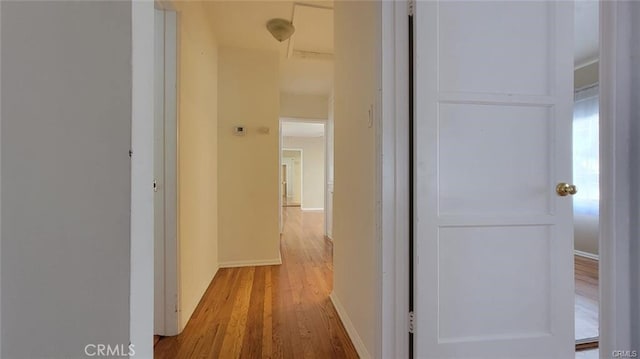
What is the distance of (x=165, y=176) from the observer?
1.58 m

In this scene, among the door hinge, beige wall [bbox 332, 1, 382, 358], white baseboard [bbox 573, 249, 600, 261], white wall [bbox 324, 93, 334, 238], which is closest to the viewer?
the door hinge

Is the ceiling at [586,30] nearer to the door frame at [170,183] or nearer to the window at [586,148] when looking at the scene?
the window at [586,148]

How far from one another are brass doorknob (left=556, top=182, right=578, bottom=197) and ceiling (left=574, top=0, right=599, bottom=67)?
1983mm

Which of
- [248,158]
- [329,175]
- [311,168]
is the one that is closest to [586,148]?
[329,175]

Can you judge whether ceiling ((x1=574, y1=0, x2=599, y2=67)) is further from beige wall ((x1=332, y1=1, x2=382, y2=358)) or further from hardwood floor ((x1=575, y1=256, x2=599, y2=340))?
hardwood floor ((x1=575, y1=256, x2=599, y2=340))

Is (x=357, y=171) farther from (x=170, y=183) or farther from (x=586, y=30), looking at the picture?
(x=586, y=30)

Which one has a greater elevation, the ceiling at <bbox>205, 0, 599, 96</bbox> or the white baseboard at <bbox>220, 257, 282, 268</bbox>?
the ceiling at <bbox>205, 0, 599, 96</bbox>

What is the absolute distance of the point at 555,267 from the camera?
1.19 m

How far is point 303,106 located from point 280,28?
2130mm

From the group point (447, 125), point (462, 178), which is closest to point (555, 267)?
point (462, 178)

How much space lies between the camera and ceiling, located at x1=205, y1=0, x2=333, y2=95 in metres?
2.25

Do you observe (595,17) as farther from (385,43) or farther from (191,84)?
(191,84)

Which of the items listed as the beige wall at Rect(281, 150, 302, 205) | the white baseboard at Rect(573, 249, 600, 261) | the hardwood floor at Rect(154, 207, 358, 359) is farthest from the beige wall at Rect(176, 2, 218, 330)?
the beige wall at Rect(281, 150, 302, 205)

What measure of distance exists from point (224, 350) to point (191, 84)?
1.70m
